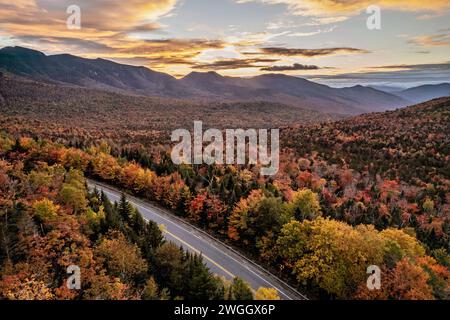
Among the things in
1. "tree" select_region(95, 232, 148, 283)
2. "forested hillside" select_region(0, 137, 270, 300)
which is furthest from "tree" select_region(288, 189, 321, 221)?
"tree" select_region(95, 232, 148, 283)

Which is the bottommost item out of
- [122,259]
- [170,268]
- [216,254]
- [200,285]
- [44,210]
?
[216,254]

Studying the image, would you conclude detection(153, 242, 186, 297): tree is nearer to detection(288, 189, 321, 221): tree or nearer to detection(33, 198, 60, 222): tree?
detection(33, 198, 60, 222): tree

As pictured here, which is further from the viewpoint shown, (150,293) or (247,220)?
(247,220)

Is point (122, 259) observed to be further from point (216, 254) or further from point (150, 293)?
point (216, 254)

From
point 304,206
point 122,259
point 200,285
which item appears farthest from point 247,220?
point 122,259

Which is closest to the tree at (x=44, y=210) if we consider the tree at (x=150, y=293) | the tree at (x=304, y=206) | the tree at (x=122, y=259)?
the tree at (x=122, y=259)

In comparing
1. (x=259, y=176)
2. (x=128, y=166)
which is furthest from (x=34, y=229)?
(x=259, y=176)

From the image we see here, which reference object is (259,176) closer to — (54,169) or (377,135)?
(54,169)
